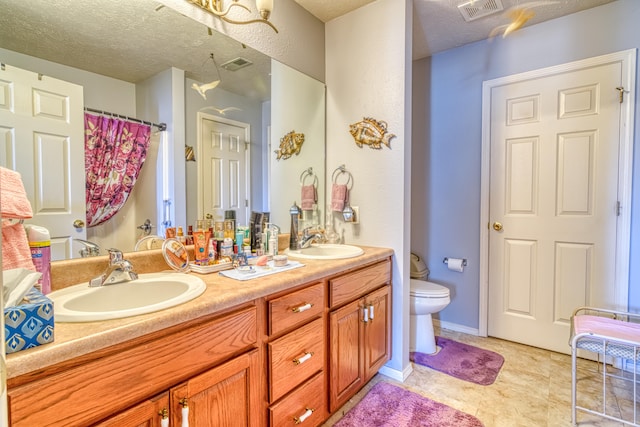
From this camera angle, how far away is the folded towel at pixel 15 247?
84cm

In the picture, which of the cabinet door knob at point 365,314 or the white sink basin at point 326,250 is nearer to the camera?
the cabinet door knob at point 365,314

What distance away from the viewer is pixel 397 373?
1.92 meters

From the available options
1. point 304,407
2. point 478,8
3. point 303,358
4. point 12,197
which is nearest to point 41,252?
point 12,197

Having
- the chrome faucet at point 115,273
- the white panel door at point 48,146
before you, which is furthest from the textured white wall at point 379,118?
the white panel door at point 48,146

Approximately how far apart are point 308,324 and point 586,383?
1811mm

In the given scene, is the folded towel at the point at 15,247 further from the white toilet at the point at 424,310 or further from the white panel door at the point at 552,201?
the white panel door at the point at 552,201

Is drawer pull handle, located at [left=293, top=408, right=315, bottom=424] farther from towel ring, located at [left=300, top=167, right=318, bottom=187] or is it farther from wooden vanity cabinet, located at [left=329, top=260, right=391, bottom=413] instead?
towel ring, located at [left=300, top=167, right=318, bottom=187]

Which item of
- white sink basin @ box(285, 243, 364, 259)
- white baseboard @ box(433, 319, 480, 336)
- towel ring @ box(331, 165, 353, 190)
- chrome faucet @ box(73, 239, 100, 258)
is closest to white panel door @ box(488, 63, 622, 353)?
white baseboard @ box(433, 319, 480, 336)

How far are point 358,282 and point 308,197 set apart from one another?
29.9 inches

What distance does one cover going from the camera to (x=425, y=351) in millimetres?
2234

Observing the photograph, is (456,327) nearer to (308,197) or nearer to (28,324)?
(308,197)

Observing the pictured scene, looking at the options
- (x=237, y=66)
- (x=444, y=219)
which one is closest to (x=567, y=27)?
(x=444, y=219)

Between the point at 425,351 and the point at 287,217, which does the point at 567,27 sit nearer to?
the point at 287,217

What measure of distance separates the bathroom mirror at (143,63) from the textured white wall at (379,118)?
1.38ft
